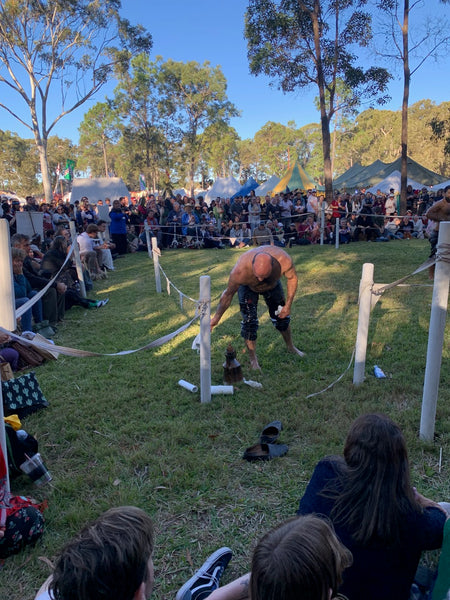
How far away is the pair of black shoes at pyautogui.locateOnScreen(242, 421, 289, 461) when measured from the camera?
11.1 feet

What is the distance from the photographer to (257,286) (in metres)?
5.12

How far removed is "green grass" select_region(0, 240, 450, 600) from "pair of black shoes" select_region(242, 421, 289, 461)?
6cm

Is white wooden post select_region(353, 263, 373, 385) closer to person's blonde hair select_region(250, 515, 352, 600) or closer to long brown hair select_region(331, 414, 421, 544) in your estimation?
long brown hair select_region(331, 414, 421, 544)

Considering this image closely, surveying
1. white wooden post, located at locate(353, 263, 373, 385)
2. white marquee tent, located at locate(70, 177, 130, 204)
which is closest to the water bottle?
white wooden post, located at locate(353, 263, 373, 385)

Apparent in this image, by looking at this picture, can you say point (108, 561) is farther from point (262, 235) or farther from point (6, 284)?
point (262, 235)

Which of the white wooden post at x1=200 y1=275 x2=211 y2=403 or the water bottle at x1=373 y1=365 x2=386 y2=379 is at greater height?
the white wooden post at x1=200 y1=275 x2=211 y2=403

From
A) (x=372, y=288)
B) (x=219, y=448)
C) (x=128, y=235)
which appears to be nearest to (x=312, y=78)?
(x=128, y=235)

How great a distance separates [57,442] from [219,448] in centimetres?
144

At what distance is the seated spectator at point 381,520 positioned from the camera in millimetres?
1756

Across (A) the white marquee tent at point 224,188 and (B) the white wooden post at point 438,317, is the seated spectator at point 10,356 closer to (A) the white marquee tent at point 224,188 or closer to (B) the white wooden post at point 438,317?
(B) the white wooden post at point 438,317

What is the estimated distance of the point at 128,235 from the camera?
17375mm

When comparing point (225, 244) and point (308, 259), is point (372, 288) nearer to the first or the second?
point (308, 259)

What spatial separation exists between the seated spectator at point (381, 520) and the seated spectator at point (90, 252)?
33.9 feet

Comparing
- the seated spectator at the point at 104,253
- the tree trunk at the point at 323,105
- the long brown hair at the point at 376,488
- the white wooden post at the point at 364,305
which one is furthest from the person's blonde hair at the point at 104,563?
the tree trunk at the point at 323,105
